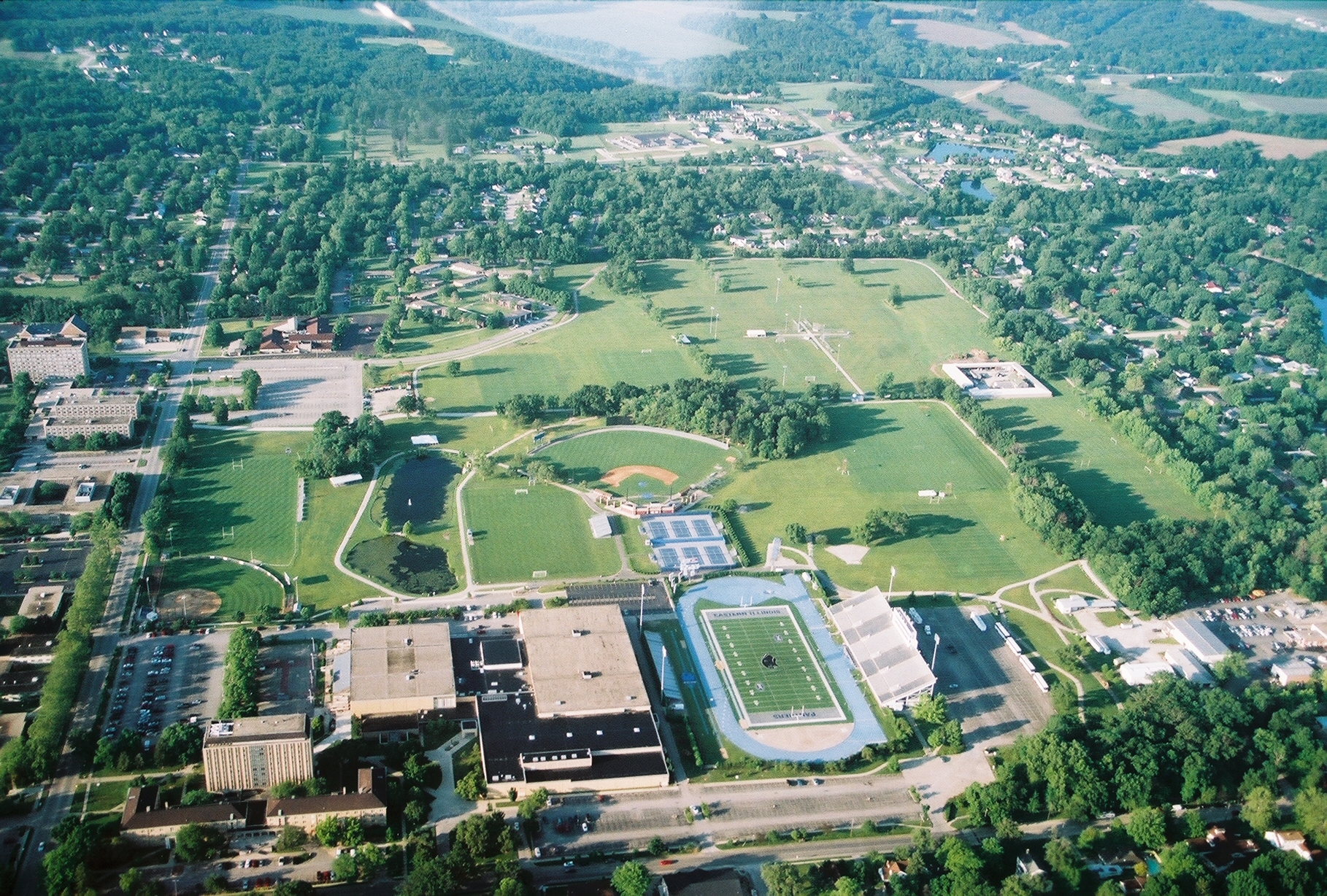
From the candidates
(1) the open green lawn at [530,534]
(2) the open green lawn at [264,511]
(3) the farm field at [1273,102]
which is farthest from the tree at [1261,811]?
(3) the farm field at [1273,102]

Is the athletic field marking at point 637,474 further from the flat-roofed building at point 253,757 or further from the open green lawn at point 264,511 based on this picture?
the flat-roofed building at point 253,757

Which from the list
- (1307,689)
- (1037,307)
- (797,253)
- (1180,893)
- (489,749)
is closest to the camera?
(1180,893)

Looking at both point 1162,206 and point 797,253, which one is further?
point 1162,206

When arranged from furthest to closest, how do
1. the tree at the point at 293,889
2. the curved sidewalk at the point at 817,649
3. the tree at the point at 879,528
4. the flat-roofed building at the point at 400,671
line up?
1. the tree at the point at 879,528
2. the curved sidewalk at the point at 817,649
3. the flat-roofed building at the point at 400,671
4. the tree at the point at 293,889

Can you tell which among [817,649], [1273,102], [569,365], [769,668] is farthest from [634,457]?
[1273,102]

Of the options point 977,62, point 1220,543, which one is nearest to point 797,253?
point 1220,543

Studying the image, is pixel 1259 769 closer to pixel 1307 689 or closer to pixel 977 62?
pixel 1307 689
